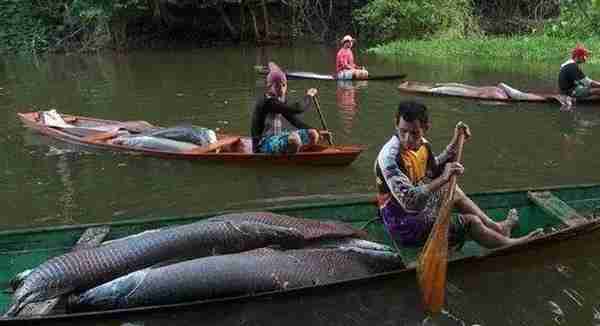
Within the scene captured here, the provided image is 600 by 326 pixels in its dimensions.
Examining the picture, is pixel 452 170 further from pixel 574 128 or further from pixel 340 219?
pixel 574 128

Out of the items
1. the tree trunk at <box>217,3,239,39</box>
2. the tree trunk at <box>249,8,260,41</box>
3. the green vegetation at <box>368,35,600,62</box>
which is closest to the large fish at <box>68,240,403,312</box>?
the green vegetation at <box>368,35,600,62</box>

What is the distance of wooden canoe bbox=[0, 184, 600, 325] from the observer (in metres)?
4.54

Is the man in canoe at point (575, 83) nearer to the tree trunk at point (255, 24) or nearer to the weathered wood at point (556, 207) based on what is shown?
the weathered wood at point (556, 207)

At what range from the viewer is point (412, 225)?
5.20 meters

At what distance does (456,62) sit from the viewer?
19.3 metres

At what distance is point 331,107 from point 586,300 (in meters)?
8.37

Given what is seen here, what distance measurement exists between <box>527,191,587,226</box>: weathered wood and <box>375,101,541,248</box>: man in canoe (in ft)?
1.70

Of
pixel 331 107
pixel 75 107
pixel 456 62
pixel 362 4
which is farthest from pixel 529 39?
pixel 75 107

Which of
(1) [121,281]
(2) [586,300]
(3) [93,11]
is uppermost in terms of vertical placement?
(3) [93,11]

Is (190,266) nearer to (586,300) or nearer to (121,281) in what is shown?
(121,281)

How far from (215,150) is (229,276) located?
4.26 m

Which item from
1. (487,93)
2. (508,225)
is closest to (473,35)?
(487,93)

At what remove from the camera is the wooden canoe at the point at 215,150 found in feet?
27.4

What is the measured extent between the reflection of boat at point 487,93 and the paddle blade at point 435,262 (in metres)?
8.62
